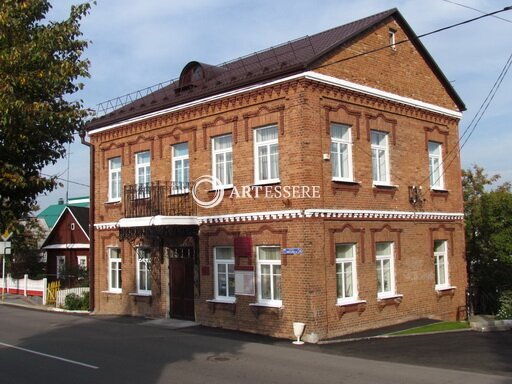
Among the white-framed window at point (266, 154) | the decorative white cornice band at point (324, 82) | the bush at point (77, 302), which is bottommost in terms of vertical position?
the bush at point (77, 302)

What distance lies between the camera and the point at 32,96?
761 centimetres

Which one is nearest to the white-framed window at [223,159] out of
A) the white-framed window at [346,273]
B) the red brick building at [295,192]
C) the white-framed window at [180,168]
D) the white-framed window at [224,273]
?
the red brick building at [295,192]

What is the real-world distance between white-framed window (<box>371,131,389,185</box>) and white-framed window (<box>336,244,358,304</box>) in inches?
106

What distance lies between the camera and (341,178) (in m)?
17.2

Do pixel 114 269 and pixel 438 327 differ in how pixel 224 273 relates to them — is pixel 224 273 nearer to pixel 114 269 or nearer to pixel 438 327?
pixel 114 269

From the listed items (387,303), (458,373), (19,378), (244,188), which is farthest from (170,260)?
(458,373)

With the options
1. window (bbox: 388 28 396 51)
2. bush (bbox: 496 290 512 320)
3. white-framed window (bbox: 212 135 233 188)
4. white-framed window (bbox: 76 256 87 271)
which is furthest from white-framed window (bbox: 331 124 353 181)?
white-framed window (bbox: 76 256 87 271)

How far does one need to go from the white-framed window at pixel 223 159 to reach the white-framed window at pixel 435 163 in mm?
7645

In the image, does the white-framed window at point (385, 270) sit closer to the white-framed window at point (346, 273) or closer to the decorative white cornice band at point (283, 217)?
the decorative white cornice band at point (283, 217)

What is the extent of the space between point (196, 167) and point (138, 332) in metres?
5.69

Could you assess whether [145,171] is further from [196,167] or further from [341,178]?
[341,178]

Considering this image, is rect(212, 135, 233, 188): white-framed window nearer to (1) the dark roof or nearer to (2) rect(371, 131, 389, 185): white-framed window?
(1) the dark roof

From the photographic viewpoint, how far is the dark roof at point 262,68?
1702cm

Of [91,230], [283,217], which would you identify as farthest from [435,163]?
[91,230]
